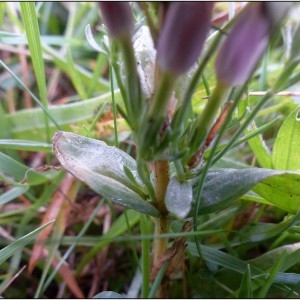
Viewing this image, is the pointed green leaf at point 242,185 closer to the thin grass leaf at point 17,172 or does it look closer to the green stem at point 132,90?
the green stem at point 132,90

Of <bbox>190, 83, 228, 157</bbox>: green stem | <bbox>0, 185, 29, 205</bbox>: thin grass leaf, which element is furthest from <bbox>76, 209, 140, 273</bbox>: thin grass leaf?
<bbox>190, 83, 228, 157</bbox>: green stem

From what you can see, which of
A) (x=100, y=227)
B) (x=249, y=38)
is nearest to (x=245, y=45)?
(x=249, y=38)

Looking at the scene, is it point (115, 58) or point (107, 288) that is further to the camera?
point (107, 288)

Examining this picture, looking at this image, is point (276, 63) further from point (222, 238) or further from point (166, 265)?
point (166, 265)

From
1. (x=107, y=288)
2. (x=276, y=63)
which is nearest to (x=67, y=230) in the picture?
(x=107, y=288)

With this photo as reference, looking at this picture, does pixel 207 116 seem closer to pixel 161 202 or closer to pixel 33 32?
pixel 161 202

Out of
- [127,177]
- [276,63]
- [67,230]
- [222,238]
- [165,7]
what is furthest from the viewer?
[276,63]

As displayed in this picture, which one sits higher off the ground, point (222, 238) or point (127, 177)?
point (127, 177)

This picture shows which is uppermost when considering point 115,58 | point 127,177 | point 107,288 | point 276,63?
point 115,58
